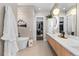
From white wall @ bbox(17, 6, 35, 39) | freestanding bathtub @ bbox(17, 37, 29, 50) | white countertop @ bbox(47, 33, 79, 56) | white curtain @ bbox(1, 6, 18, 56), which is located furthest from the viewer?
white wall @ bbox(17, 6, 35, 39)

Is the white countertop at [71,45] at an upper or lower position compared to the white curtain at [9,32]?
lower

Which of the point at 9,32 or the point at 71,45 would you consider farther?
the point at 71,45

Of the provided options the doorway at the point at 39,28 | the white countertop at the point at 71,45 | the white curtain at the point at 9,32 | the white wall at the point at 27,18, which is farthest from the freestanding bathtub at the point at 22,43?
the doorway at the point at 39,28

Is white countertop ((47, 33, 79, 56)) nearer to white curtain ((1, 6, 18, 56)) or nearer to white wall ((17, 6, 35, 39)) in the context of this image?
white curtain ((1, 6, 18, 56))

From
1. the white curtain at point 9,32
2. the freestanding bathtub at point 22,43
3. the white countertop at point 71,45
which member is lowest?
the freestanding bathtub at point 22,43

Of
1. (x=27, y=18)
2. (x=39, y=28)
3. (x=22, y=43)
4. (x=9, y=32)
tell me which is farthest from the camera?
(x=39, y=28)

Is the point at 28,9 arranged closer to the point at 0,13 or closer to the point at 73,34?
the point at 73,34

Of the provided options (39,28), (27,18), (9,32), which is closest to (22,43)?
(27,18)

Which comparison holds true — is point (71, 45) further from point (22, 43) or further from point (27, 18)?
point (27, 18)

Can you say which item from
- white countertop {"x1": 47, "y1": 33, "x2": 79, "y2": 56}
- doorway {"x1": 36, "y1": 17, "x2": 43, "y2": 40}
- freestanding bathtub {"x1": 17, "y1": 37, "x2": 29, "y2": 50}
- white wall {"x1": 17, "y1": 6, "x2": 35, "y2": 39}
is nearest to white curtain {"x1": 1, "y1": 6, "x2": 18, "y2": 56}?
white countertop {"x1": 47, "y1": 33, "x2": 79, "y2": 56}

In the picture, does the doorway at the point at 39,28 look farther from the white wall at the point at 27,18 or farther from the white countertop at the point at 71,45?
the white countertop at the point at 71,45

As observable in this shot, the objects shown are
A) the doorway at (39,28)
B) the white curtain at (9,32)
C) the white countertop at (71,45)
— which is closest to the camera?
the white countertop at (71,45)

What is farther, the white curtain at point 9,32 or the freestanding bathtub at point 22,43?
the freestanding bathtub at point 22,43

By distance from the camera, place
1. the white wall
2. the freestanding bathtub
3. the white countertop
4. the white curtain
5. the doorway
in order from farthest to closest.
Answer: the doorway < the white wall < the freestanding bathtub < the white curtain < the white countertop
